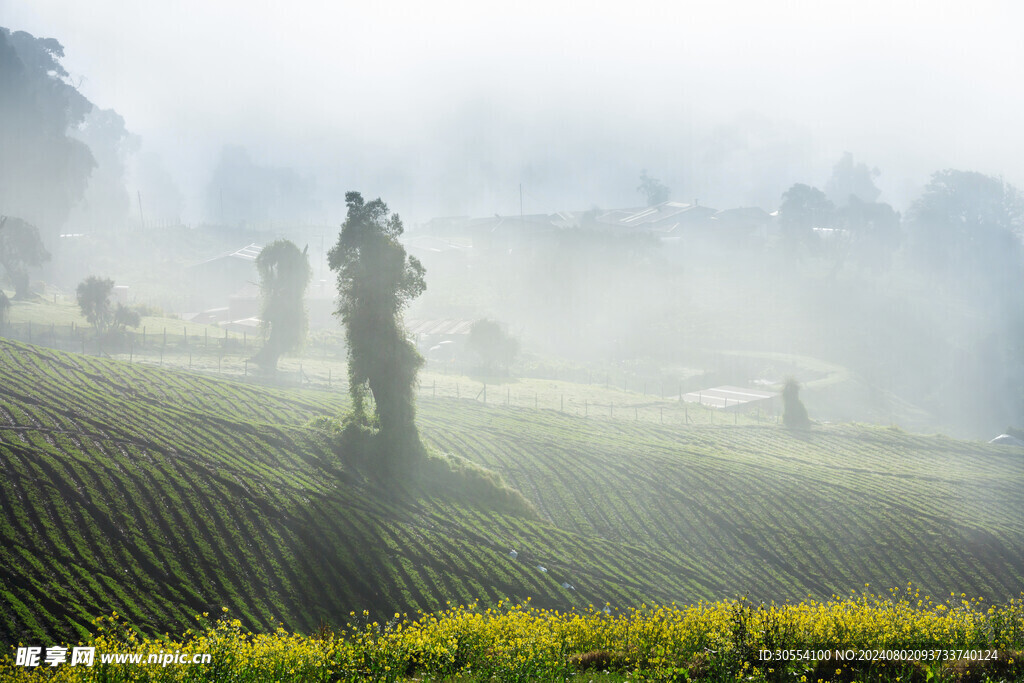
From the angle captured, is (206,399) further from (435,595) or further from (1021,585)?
(1021,585)

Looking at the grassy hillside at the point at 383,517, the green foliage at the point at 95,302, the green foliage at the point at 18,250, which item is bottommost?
the grassy hillside at the point at 383,517

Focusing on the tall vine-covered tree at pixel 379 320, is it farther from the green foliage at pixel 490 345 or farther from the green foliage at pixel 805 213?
the green foliage at pixel 805 213

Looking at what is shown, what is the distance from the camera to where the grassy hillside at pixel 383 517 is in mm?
24203

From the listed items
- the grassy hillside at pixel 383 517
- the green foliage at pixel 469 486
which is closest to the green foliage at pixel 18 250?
the grassy hillside at pixel 383 517

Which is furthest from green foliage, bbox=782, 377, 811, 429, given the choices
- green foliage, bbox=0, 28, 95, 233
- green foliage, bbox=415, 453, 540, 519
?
green foliage, bbox=0, 28, 95, 233

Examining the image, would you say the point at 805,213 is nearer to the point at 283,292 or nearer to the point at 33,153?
the point at 283,292

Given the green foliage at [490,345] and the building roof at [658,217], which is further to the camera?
the building roof at [658,217]

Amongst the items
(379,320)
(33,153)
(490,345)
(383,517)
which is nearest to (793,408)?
(490,345)

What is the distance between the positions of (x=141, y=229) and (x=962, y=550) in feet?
555

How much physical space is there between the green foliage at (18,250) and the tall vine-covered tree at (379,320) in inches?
2695

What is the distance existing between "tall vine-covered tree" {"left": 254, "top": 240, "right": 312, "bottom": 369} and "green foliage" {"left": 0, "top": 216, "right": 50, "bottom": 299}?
44.3 metres

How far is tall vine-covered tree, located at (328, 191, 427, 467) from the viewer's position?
36969mm

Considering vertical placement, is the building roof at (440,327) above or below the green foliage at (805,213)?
below

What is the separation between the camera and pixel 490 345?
263 ft
